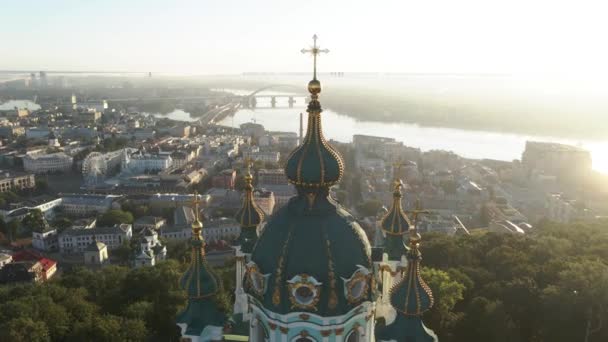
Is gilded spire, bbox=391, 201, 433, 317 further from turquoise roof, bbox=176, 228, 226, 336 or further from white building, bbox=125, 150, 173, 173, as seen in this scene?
white building, bbox=125, 150, 173, 173

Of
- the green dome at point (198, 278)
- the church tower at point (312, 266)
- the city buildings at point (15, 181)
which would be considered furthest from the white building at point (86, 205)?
the church tower at point (312, 266)

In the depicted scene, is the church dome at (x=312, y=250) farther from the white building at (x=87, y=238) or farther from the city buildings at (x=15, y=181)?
the city buildings at (x=15, y=181)

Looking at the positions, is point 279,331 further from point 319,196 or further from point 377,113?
point 377,113

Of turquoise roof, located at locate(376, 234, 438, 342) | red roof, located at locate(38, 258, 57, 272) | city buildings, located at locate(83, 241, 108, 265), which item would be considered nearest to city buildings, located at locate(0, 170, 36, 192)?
city buildings, located at locate(83, 241, 108, 265)

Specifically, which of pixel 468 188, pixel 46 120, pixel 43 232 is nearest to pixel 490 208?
pixel 468 188

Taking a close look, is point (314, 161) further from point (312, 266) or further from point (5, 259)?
point (5, 259)

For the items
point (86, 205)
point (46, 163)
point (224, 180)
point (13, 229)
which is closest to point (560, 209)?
point (224, 180)
